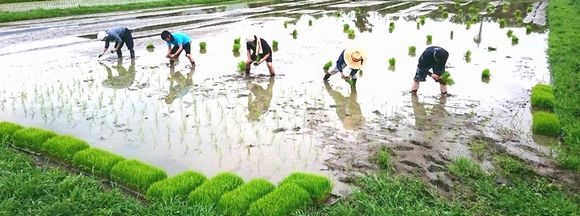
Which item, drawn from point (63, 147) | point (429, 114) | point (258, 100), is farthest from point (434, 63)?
point (63, 147)

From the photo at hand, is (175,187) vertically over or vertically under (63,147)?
under

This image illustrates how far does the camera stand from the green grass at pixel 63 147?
600 centimetres

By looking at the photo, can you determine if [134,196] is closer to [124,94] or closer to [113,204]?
[113,204]

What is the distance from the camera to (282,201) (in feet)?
15.7

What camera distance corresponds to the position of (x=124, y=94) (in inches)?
358

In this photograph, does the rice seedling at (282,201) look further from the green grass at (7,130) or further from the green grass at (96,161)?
the green grass at (7,130)

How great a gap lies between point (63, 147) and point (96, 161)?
65cm

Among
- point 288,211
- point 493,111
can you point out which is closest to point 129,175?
point 288,211

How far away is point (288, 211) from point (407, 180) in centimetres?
146

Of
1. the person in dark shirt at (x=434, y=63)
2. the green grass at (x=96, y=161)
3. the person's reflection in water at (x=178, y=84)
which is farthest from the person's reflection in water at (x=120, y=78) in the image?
the person in dark shirt at (x=434, y=63)

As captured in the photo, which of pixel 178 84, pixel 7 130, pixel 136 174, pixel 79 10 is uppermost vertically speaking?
pixel 79 10

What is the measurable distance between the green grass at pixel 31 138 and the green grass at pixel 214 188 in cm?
257

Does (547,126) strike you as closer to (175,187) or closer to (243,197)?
(243,197)

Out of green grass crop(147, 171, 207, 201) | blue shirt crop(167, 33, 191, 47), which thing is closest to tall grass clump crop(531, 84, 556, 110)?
green grass crop(147, 171, 207, 201)
